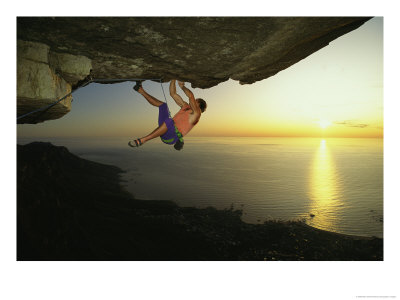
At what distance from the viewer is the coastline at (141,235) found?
6531 millimetres

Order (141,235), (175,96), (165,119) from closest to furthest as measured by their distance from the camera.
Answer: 1. (165,119)
2. (175,96)
3. (141,235)

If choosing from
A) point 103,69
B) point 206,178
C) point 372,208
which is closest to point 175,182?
point 206,178

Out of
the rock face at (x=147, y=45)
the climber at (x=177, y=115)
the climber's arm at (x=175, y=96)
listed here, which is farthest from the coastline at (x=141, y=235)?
the climber's arm at (x=175, y=96)

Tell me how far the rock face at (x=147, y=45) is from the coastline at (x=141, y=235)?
4.56 meters

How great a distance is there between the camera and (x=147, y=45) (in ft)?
7.29

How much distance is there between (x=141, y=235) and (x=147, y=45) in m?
12.9

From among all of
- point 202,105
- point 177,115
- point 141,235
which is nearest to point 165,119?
point 177,115

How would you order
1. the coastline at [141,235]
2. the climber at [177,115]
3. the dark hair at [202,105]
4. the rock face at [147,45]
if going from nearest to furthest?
1. the rock face at [147,45]
2. the climber at [177,115]
3. the dark hair at [202,105]
4. the coastline at [141,235]

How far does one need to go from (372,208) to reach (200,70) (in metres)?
31.0

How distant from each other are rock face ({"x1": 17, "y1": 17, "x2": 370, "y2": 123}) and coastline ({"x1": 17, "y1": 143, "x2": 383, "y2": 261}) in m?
4.56

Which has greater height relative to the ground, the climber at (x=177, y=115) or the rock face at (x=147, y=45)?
the rock face at (x=147, y=45)

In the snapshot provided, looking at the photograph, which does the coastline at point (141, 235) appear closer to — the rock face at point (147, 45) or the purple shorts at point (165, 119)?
the rock face at point (147, 45)

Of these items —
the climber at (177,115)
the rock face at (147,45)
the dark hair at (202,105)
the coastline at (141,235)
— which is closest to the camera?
the rock face at (147,45)

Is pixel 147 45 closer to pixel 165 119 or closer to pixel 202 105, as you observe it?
pixel 165 119
